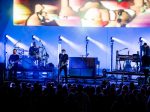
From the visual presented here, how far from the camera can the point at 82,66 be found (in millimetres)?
16500

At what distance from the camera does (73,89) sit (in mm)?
8453

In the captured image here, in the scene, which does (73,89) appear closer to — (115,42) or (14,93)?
(14,93)

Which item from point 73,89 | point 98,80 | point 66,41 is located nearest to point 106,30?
point 66,41

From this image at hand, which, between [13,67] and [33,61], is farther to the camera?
[33,61]

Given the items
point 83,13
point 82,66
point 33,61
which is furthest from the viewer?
point 83,13

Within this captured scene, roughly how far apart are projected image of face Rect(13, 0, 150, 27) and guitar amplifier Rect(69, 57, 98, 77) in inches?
119

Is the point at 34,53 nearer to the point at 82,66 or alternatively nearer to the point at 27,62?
the point at 27,62

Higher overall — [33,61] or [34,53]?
[34,53]

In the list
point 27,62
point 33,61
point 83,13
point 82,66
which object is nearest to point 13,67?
point 27,62

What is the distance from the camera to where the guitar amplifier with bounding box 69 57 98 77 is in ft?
54.1

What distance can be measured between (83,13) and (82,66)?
364 centimetres

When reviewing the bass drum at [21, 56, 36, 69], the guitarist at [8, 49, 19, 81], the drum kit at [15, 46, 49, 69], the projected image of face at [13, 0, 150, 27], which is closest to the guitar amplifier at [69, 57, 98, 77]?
the drum kit at [15, 46, 49, 69]

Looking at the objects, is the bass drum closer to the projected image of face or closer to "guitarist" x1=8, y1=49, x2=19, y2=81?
"guitarist" x1=8, y1=49, x2=19, y2=81

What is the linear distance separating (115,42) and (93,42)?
108 centimetres
